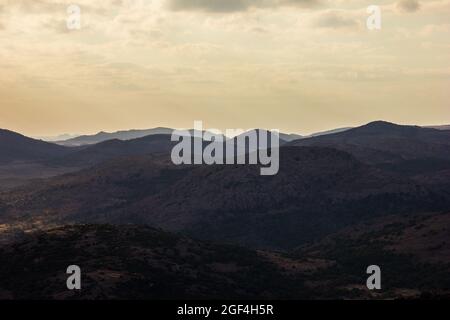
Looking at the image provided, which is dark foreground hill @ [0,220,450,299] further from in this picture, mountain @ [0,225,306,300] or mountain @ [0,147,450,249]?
mountain @ [0,147,450,249]

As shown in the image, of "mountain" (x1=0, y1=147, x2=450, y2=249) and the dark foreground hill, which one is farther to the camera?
"mountain" (x1=0, y1=147, x2=450, y2=249)

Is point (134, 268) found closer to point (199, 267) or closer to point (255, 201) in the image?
point (199, 267)

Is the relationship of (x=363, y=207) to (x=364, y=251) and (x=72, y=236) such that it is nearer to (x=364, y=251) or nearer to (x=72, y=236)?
(x=364, y=251)

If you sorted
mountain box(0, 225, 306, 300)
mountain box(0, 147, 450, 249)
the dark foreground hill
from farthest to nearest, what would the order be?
mountain box(0, 147, 450, 249)
the dark foreground hill
mountain box(0, 225, 306, 300)

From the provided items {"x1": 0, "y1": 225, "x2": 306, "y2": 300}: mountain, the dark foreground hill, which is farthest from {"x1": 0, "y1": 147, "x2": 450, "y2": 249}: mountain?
{"x1": 0, "y1": 225, "x2": 306, "y2": 300}: mountain

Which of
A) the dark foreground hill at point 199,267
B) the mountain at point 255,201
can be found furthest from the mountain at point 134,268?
the mountain at point 255,201

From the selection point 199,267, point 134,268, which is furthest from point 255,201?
point 134,268
